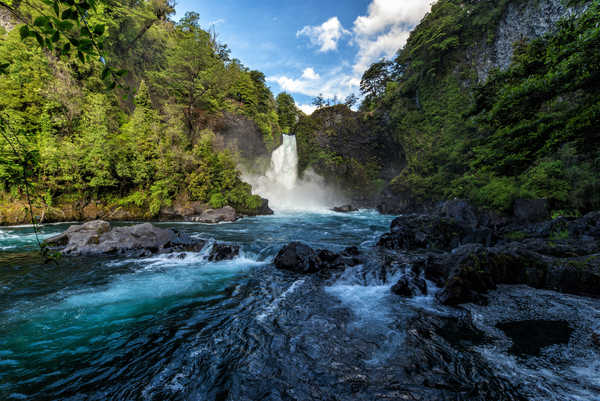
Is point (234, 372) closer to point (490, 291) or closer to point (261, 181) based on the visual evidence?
point (490, 291)

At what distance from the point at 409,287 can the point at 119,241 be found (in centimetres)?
988

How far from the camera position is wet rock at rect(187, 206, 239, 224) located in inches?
622

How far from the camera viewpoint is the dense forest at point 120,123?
503 inches

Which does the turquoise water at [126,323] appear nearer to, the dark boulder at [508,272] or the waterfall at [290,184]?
the dark boulder at [508,272]

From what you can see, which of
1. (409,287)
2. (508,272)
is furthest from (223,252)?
(508,272)

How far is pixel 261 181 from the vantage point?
2964cm

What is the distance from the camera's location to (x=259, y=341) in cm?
386

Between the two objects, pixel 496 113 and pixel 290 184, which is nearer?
pixel 496 113

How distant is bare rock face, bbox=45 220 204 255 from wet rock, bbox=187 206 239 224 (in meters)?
6.29

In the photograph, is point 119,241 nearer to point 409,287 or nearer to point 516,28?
point 409,287

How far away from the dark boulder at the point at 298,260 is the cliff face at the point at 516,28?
19169mm

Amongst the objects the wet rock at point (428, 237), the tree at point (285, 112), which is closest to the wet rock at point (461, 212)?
the wet rock at point (428, 237)

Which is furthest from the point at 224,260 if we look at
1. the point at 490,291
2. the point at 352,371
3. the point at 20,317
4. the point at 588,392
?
the point at 588,392

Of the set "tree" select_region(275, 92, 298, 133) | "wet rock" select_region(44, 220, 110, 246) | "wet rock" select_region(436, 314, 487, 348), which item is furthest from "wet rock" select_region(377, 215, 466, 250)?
"tree" select_region(275, 92, 298, 133)
